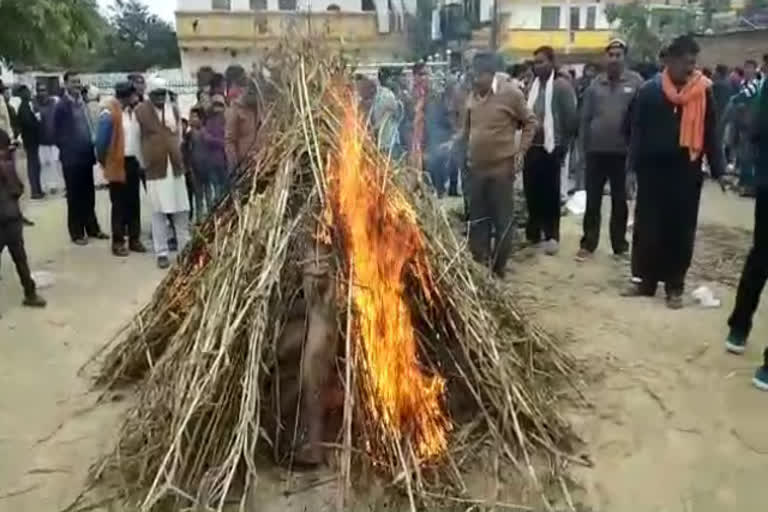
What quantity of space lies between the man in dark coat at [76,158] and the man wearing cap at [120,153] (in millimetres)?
720

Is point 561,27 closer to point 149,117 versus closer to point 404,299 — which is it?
point 149,117

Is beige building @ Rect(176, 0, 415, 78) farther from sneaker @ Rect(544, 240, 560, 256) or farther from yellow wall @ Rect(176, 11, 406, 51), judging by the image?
sneaker @ Rect(544, 240, 560, 256)

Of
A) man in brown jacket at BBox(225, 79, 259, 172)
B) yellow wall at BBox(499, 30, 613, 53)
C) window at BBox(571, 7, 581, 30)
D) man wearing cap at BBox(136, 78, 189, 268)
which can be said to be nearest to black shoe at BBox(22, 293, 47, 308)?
man wearing cap at BBox(136, 78, 189, 268)

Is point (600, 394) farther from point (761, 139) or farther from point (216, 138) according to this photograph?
point (216, 138)

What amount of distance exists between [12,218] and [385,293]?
383cm

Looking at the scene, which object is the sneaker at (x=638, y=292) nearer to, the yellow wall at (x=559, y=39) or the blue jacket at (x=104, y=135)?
the blue jacket at (x=104, y=135)

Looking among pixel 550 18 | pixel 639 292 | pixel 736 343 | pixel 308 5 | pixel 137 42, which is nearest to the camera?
pixel 736 343

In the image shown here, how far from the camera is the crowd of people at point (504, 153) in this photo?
5742mm

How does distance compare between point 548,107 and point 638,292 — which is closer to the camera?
point 638,292

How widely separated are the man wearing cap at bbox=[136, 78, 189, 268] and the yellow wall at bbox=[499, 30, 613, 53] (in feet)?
95.3

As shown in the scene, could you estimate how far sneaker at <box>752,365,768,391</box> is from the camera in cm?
457

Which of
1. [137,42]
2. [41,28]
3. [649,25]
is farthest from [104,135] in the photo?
[137,42]

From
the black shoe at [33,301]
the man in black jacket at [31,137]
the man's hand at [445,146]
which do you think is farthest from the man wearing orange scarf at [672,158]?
the man in black jacket at [31,137]

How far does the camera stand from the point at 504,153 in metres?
6.34
